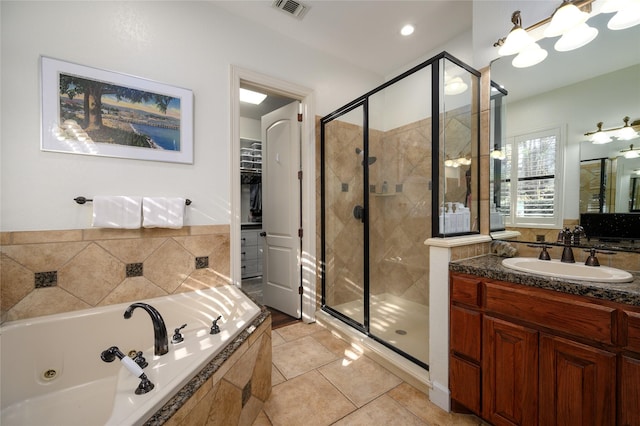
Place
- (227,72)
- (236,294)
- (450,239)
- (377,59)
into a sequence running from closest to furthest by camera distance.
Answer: (450,239) → (236,294) → (227,72) → (377,59)

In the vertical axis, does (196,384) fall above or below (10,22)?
below

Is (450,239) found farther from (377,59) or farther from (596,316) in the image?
(377,59)

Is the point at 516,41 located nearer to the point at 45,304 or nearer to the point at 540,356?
the point at 540,356

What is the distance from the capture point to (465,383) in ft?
4.66

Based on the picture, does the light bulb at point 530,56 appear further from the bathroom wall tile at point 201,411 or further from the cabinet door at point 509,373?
the bathroom wall tile at point 201,411

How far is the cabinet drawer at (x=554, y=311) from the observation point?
0.99m

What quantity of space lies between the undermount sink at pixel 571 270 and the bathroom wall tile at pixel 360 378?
112 cm

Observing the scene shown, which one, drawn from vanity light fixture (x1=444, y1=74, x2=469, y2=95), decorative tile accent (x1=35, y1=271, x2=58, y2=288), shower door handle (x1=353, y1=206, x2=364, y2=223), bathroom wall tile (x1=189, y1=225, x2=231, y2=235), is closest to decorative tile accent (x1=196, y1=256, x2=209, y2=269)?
bathroom wall tile (x1=189, y1=225, x2=231, y2=235)

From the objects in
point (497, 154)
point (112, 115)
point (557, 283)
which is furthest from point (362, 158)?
point (112, 115)

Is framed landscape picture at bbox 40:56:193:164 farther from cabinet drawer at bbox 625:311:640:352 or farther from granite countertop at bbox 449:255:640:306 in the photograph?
cabinet drawer at bbox 625:311:640:352

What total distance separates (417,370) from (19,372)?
A: 227 cm

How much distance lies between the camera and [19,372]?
4.33 ft

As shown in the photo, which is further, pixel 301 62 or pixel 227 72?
pixel 301 62

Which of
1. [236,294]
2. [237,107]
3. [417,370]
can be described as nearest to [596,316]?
[417,370]
